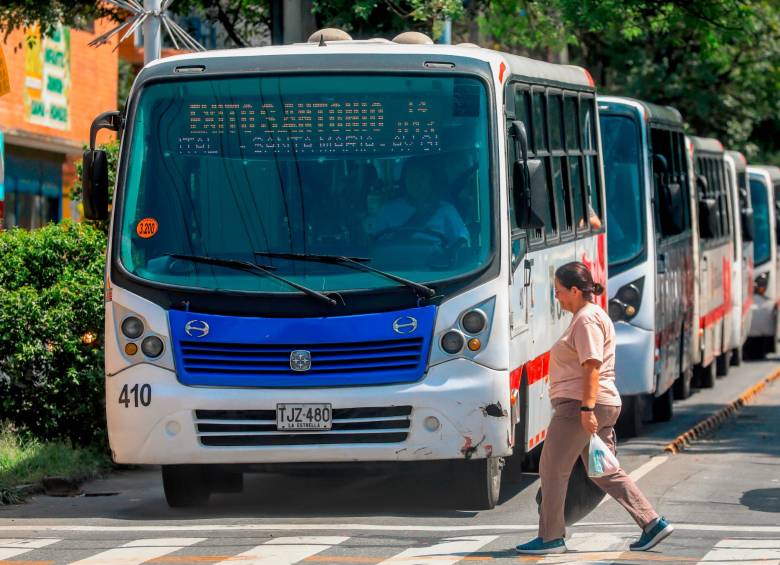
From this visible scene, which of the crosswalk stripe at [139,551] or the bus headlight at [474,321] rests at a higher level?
the bus headlight at [474,321]

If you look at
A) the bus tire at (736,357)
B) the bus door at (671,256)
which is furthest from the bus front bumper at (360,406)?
the bus tire at (736,357)

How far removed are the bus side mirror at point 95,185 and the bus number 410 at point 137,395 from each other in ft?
3.65

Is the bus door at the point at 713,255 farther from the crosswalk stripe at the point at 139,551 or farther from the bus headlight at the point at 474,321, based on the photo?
the crosswalk stripe at the point at 139,551

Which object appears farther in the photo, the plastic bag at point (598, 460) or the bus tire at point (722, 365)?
the bus tire at point (722, 365)

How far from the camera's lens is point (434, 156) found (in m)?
11.6

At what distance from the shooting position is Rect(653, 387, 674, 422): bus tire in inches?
772

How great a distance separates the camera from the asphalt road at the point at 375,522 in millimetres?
9773

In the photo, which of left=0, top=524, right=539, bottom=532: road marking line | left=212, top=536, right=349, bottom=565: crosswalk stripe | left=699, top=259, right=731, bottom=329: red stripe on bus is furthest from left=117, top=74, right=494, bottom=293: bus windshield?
left=699, top=259, right=731, bottom=329: red stripe on bus

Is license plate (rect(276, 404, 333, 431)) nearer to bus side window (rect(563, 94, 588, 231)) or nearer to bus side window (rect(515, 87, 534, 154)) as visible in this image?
bus side window (rect(515, 87, 534, 154))

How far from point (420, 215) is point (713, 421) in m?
8.85

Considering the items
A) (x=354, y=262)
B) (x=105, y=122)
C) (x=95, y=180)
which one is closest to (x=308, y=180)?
(x=354, y=262)

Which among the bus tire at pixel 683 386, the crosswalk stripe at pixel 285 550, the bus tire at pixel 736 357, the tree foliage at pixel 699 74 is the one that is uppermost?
the tree foliage at pixel 699 74

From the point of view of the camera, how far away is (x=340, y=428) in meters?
11.2

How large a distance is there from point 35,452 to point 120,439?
2.66m
